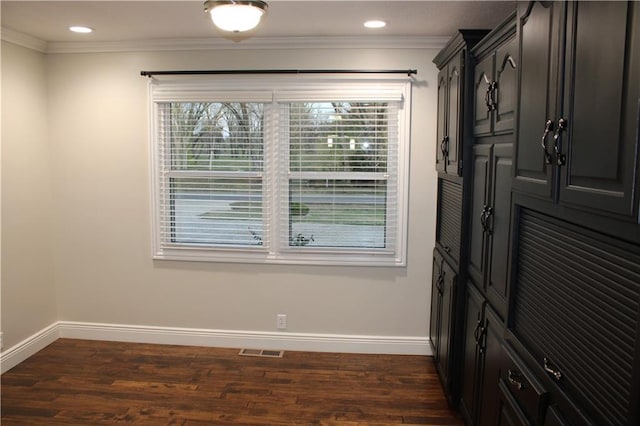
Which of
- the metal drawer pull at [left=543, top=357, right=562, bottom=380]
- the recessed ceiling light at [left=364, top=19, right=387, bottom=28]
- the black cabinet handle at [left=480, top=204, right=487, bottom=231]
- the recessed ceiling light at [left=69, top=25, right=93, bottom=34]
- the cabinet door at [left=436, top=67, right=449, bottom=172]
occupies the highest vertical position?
the recessed ceiling light at [left=364, top=19, right=387, bottom=28]

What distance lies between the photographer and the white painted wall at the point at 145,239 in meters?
3.55

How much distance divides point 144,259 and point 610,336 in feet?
11.3

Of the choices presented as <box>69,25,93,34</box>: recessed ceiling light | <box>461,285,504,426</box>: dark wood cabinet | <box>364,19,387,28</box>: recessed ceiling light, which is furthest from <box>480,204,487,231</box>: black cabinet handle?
<box>69,25,93,34</box>: recessed ceiling light

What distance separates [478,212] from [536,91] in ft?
3.26

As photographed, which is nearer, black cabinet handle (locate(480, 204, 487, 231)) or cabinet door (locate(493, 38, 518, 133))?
cabinet door (locate(493, 38, 518, 133))

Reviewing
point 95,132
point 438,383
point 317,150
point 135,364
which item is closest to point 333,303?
point 438,383

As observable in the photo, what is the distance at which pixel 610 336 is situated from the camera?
1.18m

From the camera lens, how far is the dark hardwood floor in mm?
2828

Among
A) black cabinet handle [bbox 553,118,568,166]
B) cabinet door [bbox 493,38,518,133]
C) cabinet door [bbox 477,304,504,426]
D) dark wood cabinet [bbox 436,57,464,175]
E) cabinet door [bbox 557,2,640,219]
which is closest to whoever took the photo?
cabinet door [bbox 557,2,640,219]

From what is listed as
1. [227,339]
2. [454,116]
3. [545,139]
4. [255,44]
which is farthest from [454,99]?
[227,339]

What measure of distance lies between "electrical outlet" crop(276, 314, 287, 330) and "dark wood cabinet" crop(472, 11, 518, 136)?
212 cm

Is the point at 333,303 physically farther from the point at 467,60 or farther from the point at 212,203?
the point at 467,60

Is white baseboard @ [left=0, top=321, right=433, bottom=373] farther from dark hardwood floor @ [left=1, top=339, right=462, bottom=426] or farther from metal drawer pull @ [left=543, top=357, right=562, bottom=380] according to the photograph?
metal drawer pull @ [left=543, top=357, right=562, bottom=380]

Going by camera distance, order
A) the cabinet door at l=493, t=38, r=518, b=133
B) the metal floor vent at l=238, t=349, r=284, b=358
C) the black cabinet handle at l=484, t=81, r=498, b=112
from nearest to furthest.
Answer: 1. the cabinet door at l=493, t=38, r=518, b=133
2. the black cabinet handle at l=484, t=81, r=498, b=112
3. the metal floor vent at l=238, t=349, r=284, b=358
